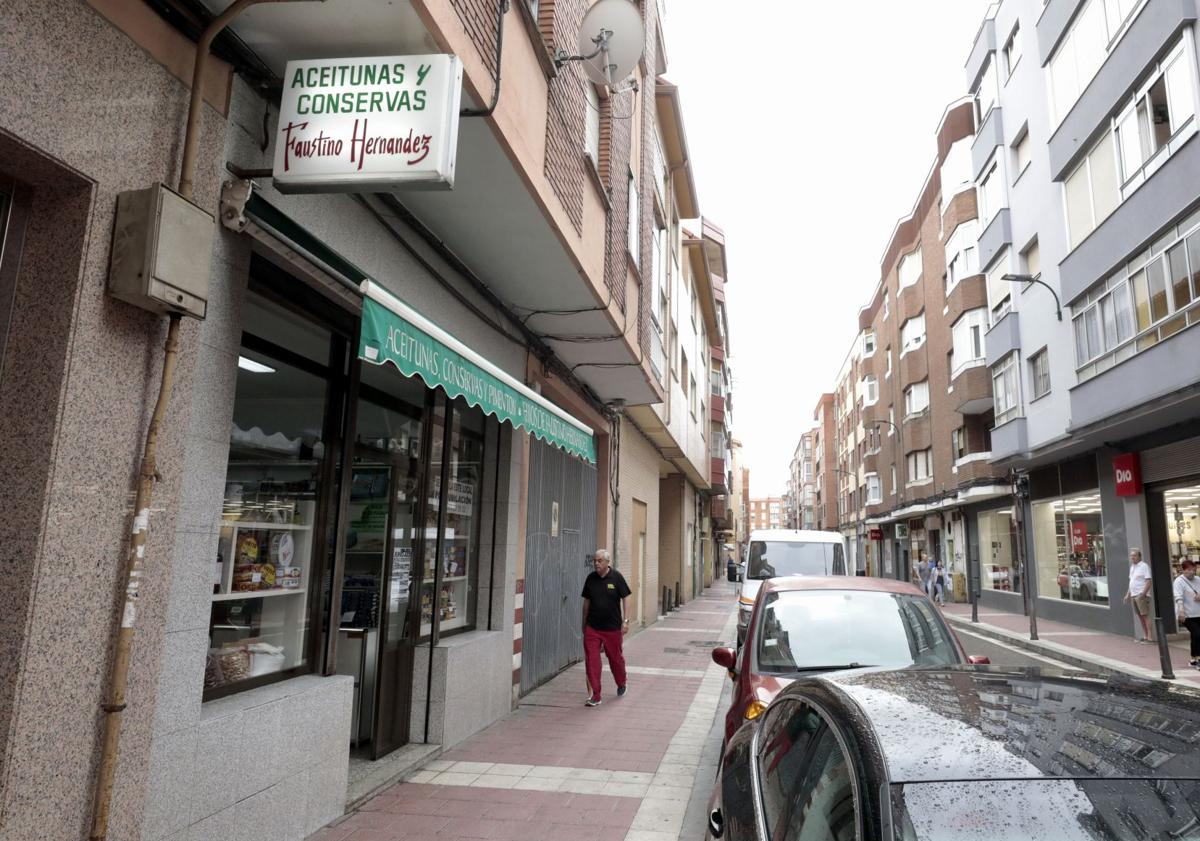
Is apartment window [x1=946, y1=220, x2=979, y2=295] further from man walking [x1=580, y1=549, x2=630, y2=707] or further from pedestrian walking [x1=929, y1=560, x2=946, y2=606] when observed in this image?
man walking [x1=580, y1=549, x2=630, y2=707]

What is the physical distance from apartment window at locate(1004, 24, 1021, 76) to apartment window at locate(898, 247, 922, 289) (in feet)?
46.4

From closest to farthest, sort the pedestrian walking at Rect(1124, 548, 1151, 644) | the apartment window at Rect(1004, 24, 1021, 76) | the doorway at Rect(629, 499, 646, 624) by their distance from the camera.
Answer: the pedestrian walking at Rect(1124, 548, 1151, 644)
the doorway at Rect(629, 499, 646, 624)
the apartment window at Rect(1004, 24, 1021, 76)

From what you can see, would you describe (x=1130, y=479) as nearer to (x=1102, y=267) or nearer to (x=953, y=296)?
(x=1102, y=267)

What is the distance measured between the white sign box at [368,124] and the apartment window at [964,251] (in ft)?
98.8

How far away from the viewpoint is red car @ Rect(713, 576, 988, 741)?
5.14m

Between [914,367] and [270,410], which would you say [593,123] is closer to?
[270,410]

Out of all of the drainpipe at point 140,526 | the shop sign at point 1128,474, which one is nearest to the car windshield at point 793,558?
the shop sign at point 1128,474

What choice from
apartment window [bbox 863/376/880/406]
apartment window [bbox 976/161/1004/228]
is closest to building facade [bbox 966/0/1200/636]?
apartment window [bbox 976/161/1004/228]

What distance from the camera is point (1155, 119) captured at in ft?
50.3

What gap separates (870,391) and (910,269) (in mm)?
13171

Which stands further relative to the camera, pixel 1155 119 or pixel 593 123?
pixel 1155 119

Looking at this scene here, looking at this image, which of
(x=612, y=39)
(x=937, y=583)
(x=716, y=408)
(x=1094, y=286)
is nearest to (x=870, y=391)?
(x=716, y=408)

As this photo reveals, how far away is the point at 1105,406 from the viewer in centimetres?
1706

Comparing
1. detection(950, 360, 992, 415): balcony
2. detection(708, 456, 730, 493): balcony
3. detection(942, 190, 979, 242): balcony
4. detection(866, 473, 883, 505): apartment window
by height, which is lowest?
detection(708, 456, 730, 493): balcony
